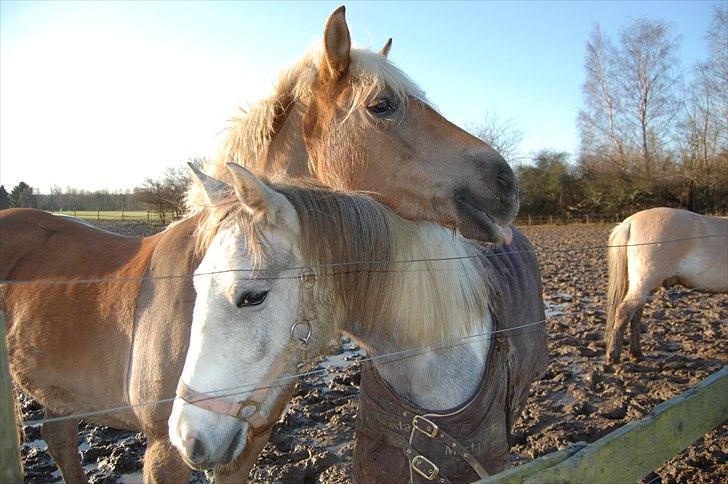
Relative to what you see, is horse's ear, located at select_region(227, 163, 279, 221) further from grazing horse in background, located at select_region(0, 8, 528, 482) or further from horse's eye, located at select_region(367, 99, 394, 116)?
horse's eye, located at select_region(367, 99, 394, 116)

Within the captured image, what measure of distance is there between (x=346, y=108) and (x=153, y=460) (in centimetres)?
179

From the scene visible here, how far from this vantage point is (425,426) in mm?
1659

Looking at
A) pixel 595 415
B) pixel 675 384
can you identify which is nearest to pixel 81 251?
pixel 595 415

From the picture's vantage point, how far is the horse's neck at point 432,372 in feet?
5.67

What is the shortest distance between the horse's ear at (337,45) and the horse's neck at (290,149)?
0.29 metres

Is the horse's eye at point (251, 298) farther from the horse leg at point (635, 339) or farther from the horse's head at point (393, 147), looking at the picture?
the horse leg at point (635, 339)

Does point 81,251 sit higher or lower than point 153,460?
higher

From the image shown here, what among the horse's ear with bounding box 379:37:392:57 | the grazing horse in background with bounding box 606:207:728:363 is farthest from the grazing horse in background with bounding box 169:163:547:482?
the grazing horse in background with bounding box 606:207:728:363

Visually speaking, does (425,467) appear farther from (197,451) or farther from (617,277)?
(617,277)

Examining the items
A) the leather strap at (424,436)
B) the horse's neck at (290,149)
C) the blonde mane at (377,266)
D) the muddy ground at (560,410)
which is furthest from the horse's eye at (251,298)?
the muddy ground at (560,410)

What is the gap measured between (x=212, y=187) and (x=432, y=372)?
104 centimetres

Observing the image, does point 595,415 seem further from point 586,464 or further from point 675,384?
point 586,464

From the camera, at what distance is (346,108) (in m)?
2.04

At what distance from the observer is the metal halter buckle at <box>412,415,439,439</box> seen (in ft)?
5.40
